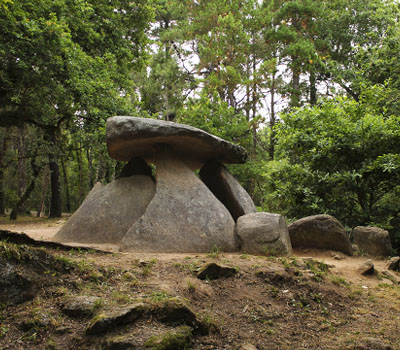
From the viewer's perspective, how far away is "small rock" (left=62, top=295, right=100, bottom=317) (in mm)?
2695

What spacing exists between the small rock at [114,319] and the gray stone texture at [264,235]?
303cm

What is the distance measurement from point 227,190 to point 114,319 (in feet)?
16.3

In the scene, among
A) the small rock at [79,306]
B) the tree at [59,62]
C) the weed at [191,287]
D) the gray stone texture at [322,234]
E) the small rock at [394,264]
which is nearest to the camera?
the small rock at [79,306]

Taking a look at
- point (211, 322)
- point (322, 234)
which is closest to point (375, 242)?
point (322, 234)

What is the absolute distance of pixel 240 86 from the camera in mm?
16266

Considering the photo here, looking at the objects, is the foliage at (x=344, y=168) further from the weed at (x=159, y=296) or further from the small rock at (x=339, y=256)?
the weed at (x=159, y=296)

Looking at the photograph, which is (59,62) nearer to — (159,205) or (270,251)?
(159,205)

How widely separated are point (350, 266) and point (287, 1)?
15.8 meters

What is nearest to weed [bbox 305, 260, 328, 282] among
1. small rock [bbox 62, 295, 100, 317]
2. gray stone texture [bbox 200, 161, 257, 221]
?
gray stone texture [bbox 200, 161, 257, 221]

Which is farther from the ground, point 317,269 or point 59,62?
point 59,62

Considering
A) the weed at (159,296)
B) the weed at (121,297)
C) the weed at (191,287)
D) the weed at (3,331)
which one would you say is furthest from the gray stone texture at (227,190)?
the weed at (3,331)

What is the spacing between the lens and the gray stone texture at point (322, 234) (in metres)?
6.63

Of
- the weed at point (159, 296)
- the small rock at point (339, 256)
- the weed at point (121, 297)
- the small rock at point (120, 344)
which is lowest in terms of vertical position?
the small rock at point (339, 256)

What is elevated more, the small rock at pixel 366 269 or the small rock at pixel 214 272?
the small rock at pixel 214 272
